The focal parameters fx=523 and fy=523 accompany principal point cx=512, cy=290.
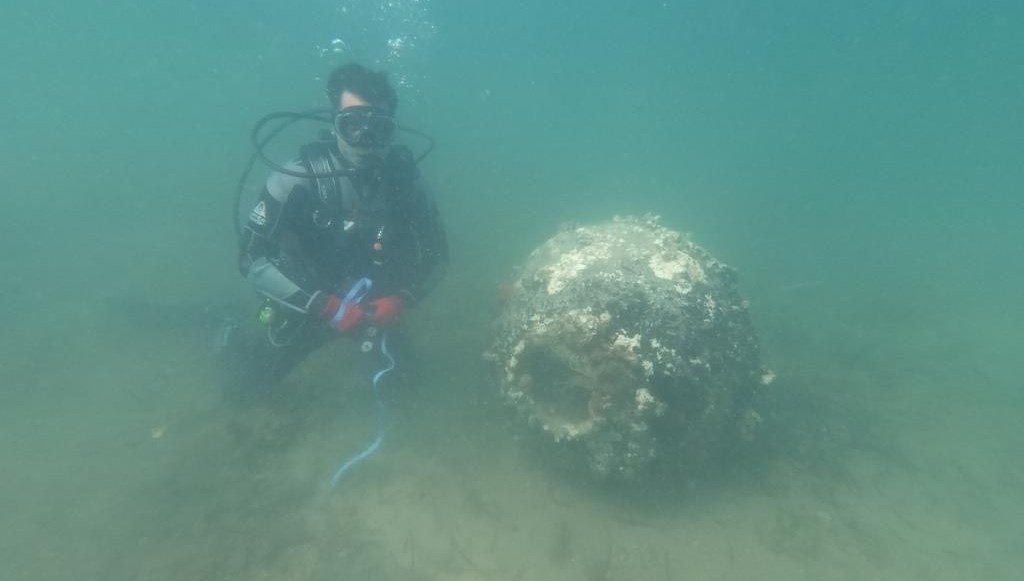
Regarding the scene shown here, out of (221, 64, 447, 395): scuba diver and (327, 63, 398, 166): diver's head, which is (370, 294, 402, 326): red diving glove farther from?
(327, 63, 398, 166): diver's head

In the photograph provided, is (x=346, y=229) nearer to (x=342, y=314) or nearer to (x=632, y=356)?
(x=342, y=314)

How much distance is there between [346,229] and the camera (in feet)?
20.2

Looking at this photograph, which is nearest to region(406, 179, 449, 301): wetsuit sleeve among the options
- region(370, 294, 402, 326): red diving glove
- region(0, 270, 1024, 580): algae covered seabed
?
region(370, 294, 402, 326): red diving glove

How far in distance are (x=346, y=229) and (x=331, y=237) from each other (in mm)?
241

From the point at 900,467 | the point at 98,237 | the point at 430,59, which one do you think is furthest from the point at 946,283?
the point at 430,59

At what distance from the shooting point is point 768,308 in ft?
38.2

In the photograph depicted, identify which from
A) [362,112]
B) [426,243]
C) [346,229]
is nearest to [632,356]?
[426,243]

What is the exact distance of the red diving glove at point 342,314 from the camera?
5.66 meters

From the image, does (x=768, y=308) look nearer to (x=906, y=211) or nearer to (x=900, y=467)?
(x=900, y=467)

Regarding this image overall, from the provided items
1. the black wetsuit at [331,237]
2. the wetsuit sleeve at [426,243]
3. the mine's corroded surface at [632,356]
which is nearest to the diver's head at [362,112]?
the black wetsuit at [331,237]

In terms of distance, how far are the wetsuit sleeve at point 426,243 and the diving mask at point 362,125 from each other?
0.86 meters

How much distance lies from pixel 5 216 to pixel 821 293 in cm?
2351

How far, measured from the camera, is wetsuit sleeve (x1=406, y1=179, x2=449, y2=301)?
6.67m

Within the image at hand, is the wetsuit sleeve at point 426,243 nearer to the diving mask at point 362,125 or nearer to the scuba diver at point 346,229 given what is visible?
the scuba diver at point 346,229
